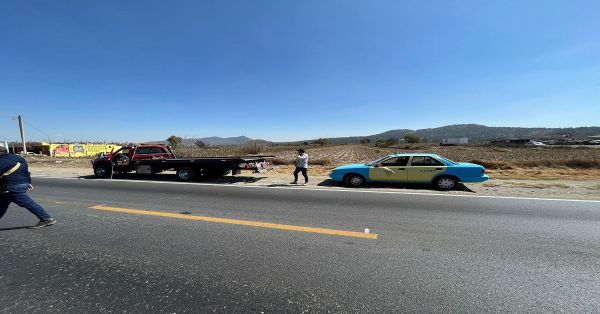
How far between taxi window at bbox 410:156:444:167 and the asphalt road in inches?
134

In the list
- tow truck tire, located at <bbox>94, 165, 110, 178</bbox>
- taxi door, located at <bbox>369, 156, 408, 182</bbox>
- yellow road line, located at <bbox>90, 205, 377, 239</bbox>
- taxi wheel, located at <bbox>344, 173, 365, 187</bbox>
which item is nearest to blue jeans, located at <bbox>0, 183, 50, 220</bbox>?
yellow road line, located at <bbox>90, 205, 377, 239</bbox>

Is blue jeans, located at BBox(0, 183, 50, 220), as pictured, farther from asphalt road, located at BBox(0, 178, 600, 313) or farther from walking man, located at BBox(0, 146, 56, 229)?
asphalt road, located at BBox(0, 178, 600, 313)

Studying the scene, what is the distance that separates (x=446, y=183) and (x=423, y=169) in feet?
2.85

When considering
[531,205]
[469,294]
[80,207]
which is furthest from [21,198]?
[531,205]

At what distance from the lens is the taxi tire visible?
30.5 ft

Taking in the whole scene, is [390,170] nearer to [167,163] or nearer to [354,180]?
[354,180]

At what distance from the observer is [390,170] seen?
9.93 m

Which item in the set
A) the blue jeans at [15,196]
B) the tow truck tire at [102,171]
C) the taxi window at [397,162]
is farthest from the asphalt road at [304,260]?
the tow truck tire at [102,171]

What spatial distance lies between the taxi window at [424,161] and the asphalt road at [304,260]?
3.40 meters

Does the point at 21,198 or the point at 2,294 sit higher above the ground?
the point at 21,198

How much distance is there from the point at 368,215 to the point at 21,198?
6.43 m

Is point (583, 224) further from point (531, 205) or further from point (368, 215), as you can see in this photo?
point (368, 215)

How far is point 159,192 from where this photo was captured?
9008 millimetres

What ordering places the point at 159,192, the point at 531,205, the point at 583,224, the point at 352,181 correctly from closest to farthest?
the point at 583,224, the point at 531,205, the point at 159,192, the point at 352,181
